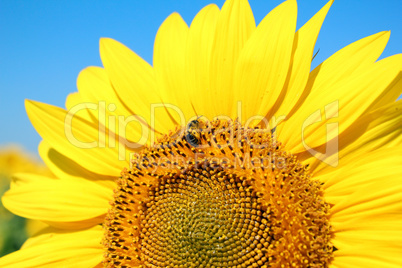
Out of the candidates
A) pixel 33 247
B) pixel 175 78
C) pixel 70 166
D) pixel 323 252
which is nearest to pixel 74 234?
pixel 33 247

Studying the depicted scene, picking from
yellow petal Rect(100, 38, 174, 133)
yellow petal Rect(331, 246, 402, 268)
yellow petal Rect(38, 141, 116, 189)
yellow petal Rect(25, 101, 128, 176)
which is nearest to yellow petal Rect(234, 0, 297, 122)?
yellow petal Rect(100, 38, 174, 133)

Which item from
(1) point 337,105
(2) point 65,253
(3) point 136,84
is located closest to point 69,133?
(3) point 136,84

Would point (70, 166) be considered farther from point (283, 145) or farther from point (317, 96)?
point (317, 96)

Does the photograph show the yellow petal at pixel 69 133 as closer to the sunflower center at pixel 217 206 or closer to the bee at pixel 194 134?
the sunflower center at pixel 217 206

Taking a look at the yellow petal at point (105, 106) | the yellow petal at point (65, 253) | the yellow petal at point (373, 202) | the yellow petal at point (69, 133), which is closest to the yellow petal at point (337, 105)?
the yellow petal at point (373, 202)

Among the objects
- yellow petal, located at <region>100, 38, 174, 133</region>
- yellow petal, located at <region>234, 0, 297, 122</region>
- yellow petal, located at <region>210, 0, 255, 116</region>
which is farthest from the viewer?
yellow petal, located at <region>100, 38, 174, 133</region>

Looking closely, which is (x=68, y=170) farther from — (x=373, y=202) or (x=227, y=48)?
(x=373, y=202)

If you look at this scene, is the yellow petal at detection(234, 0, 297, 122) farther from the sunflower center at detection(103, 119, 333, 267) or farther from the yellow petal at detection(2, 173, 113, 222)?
the yellow petal at detection(2, 173, 113, 222)
